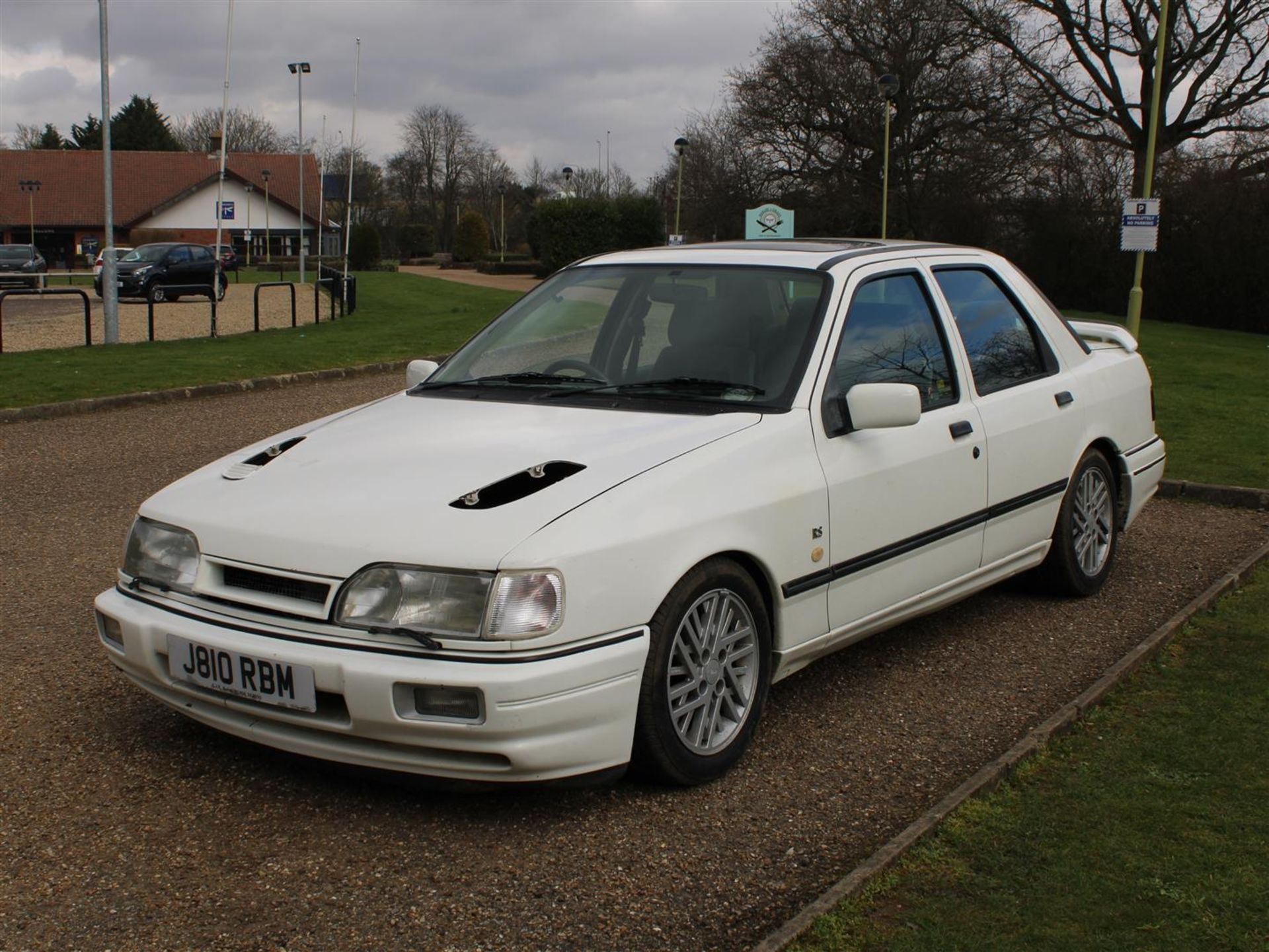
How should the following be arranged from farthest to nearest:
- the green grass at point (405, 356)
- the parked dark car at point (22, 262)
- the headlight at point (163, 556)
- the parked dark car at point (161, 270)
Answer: the parked dark car at point (22, 262) → the parked dark car at point (161, 270) → the green grass at point (405, 356) → the headlight at point (163, 556)

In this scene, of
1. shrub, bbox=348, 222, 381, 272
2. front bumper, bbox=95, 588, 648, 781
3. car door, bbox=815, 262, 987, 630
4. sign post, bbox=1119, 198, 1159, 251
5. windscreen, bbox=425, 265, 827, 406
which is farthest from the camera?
shrub, bbox=348, 222, 381, 272

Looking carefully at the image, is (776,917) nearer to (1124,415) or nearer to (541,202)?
(1124,415)

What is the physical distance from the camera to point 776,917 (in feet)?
10.7

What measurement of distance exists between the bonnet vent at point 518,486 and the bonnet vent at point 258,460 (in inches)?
35.6

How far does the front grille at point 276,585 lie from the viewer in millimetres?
3664

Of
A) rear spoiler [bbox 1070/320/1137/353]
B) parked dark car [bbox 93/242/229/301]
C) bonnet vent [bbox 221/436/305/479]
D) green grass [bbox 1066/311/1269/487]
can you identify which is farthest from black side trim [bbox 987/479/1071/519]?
parked dark car [bbox 93/242/229/301]

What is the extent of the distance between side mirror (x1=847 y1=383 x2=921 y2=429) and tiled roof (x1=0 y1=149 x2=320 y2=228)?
6962 cm

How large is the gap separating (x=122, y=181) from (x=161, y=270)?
45443 mm

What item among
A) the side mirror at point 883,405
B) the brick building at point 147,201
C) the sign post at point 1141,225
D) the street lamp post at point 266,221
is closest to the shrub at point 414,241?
the brick building at point 147,201

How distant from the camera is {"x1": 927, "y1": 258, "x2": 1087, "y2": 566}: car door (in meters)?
5.41

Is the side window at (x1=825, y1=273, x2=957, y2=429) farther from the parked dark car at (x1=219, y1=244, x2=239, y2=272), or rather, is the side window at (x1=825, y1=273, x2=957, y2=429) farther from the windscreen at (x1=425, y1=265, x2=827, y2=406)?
the parked dark car at (x1=219, y1=244, x2=239, y2=272)

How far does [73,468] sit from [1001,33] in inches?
1310

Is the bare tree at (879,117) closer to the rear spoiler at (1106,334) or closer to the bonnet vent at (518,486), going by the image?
the rear spoiler at (1106,334)

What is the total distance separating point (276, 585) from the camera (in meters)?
3.75
